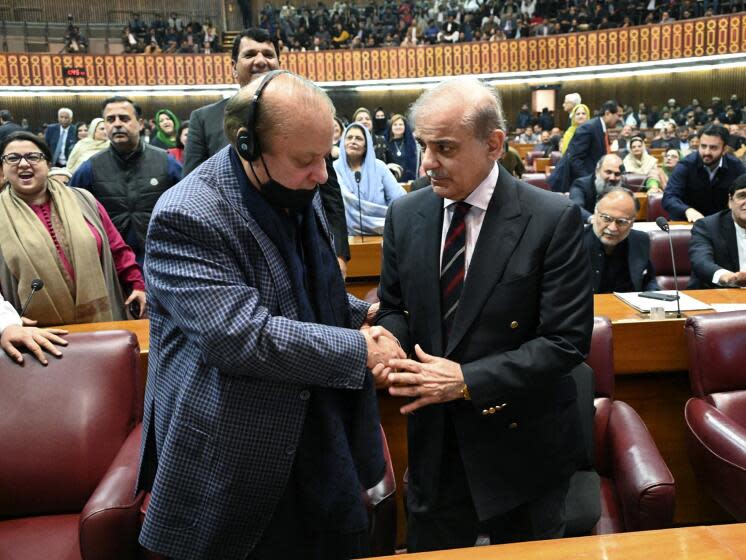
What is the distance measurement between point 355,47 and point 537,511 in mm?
18134

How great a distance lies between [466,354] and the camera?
1470 millimetres

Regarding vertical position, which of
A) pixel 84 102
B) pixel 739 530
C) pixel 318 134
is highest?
pixel 84 102

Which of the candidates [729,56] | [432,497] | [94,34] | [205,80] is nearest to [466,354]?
[432,497]

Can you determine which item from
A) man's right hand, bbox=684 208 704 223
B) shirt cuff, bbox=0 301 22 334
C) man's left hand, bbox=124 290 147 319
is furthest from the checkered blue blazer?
man's right hand, bbox=684 208 704 223

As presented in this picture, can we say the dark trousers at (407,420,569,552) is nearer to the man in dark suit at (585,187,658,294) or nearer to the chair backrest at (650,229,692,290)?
the man in dark suit at (585,187,658,294)

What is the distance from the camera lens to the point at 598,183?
4.58m

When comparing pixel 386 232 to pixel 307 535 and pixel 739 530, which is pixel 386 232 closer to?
pixel 307 535

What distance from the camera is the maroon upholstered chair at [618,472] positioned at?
1.72 meters

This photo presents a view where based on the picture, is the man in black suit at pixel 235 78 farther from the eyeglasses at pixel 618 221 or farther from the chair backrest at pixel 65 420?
the eyeglasses at pixel 618 221

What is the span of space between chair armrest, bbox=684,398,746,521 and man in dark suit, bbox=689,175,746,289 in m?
1.47

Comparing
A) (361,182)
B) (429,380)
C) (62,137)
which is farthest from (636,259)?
(62,137)

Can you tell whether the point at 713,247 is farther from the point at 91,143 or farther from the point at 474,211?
the point at 91,143

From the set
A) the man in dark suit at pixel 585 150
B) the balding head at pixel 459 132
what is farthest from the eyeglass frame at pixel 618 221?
the man in dark suit at pixel 585 150

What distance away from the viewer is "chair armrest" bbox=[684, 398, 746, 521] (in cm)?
191
